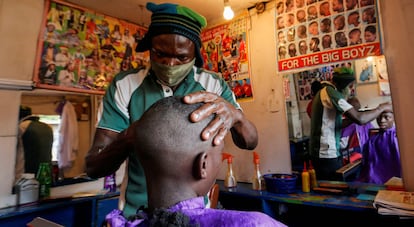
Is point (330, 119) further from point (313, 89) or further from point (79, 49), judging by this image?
point (79, 49)

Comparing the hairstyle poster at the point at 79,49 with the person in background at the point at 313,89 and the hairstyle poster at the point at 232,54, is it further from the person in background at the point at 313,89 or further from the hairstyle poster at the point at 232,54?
the person in background at the point at 313,89

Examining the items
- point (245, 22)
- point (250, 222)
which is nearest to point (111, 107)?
point (250, 222)

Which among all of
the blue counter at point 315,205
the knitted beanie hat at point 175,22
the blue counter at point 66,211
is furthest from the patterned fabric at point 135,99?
the blue counter at point 66,211

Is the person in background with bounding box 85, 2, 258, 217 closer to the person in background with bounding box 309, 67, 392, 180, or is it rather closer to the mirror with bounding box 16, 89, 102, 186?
the person in background with bounding box 309, 67, 392, 180

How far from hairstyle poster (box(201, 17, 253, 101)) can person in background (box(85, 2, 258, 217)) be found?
1.32 metres

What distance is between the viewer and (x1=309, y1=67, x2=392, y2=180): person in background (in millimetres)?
1825

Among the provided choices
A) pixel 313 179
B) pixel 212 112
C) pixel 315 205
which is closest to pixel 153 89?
pixel 212 112

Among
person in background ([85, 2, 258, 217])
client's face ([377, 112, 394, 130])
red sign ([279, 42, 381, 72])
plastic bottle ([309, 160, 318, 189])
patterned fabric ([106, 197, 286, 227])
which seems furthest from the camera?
plastic bottle ([309, 160, 318, 189])

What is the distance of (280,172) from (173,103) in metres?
1.68

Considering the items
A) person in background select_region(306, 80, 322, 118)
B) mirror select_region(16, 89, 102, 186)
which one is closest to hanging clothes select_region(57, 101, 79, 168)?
mirror select_region(16, 89, 102, 186)

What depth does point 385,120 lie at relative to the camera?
5.47 ft

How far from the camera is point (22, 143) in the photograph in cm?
189

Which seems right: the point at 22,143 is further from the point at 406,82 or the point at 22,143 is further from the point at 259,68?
the point at 406,82

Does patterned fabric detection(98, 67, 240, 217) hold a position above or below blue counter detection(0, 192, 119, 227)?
above
